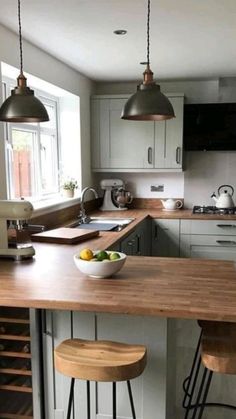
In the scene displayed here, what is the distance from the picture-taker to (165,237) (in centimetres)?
444

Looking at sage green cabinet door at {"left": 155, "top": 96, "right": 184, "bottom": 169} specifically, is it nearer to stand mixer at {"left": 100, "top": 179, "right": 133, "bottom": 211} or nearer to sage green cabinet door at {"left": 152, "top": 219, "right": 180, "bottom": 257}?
stand mixer at {"left": 100, "top": 179, "right": 133, "bottom": 211}

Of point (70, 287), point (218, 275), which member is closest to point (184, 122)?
point (218, 275)

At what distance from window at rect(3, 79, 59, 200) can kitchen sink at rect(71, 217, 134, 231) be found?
1.69 ft

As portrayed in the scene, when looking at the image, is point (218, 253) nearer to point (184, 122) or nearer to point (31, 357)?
point (184, 122)

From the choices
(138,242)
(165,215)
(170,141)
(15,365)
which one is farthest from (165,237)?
(15,365)

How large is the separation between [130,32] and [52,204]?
157cm

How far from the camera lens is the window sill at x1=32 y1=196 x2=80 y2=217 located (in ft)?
11.0

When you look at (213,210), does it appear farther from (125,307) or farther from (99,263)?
(125,307)

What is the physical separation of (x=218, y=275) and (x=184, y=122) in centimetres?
279

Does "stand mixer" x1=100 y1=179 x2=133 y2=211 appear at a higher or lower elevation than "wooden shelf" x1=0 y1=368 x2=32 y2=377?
higher

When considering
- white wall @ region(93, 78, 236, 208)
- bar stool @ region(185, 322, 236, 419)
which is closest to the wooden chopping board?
bar stool @ region(185, 322, 236, 419)

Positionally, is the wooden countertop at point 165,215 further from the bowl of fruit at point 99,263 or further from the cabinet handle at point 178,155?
the bowl of fruit at point 99,263

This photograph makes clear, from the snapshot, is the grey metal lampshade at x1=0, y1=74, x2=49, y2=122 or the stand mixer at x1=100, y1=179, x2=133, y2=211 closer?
the grey metal lampshade at x1=0, y1=74, x2=49, y2=122

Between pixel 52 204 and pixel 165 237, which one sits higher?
pixel 52 204
